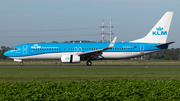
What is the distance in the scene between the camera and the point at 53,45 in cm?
4512

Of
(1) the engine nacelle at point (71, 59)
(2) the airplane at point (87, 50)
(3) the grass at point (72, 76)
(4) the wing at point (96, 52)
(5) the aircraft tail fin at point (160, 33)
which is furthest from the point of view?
(5) the aircraft tail fin at point (160, 33)

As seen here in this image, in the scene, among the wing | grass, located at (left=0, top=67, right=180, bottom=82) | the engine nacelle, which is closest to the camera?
grass, located at (left=0, top=67, right=180, bottom=82)

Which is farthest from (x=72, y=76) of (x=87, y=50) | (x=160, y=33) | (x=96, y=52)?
(x=160, y=33)

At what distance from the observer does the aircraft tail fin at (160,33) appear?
4619 cm

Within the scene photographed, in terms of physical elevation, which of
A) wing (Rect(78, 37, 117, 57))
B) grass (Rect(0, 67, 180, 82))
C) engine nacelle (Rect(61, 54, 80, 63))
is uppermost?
wing (Rect(78, 37, 117, 57))

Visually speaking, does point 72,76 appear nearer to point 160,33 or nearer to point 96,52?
point 96,52

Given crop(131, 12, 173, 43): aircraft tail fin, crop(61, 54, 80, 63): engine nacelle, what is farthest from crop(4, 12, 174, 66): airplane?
crop(61, 54, 80, 63): engine nacelle

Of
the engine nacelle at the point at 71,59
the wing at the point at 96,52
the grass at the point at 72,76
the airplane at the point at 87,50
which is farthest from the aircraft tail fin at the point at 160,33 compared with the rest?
the grass at the point at 72,76

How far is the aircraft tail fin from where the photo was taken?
152 ft

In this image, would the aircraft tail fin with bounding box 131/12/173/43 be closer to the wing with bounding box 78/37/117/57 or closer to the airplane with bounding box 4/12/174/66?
the airplane with bounding box 4/12/174/66

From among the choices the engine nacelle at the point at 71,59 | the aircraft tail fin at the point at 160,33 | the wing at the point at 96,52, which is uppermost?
the aircraft tail fin at the point at 160,33

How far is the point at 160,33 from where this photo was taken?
46469mm

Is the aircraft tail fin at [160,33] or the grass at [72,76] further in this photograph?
the aircraft tail fin at [160,33]

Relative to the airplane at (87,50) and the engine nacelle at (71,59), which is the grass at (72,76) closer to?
the engine nacelle at (71,59)
